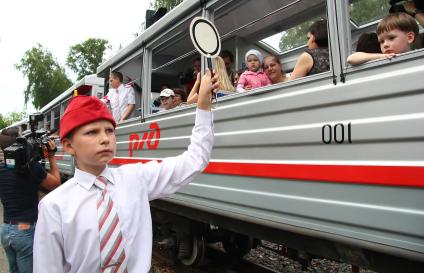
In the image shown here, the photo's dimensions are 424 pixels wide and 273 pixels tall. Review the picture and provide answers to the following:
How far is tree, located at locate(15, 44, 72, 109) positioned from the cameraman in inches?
1350

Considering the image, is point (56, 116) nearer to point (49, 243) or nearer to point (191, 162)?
point (191, 162)

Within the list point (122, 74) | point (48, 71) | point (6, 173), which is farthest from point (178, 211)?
point (48, 71)

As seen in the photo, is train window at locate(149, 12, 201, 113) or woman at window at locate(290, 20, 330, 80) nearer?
woman at window at locate(290, 20, 330, 80)

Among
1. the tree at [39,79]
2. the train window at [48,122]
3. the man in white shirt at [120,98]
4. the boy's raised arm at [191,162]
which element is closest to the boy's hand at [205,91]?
the boy's raised arm at [191,162]

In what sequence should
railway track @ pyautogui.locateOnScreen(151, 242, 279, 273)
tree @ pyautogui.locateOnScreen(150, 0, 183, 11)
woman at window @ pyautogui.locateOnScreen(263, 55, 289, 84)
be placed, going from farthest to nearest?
tree @ pyautogui.locateOnScreen(150, 0, 183, 11)
railway track @ pyautogui.locateOnScreen(151, 242, 279, 273)
woman at window @ pyautogui.locateOnScreen(263, 55, 289, 84)

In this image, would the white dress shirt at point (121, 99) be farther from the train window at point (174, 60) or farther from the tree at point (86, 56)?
the tree at point (86, 56)

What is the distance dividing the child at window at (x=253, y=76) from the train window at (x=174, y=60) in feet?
1.81

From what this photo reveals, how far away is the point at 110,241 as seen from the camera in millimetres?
1452

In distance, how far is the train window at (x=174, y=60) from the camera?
3.81 meters

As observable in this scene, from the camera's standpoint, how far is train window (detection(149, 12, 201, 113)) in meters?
3.81

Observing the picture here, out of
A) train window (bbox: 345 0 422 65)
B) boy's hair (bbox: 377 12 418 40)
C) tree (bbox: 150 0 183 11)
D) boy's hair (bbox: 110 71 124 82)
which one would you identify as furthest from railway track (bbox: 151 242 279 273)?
tree (bbox: 150 0 183 11)

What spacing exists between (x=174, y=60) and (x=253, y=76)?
0.85 metres

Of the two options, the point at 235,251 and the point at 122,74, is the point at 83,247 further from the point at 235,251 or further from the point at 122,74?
the point at 122,74

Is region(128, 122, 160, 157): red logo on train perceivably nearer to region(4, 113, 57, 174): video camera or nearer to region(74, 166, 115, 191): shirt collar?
region(4, 113, 57, 174): video camera
